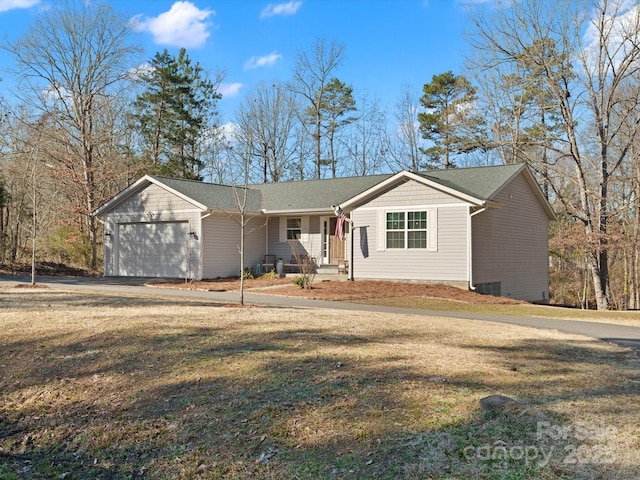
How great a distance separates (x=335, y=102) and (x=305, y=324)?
31.9 m

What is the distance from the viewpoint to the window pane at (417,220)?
18.6m

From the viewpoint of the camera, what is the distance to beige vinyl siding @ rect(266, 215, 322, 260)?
75.3ft

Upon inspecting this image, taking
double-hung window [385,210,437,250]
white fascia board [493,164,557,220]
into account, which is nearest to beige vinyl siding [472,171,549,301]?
white fascia board [493,164,557,220]

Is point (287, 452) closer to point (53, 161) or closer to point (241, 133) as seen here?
point (53, 161)

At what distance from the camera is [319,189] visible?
24469 millimetres

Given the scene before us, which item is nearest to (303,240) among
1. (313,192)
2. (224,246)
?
(313,192)

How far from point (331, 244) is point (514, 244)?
723 cm

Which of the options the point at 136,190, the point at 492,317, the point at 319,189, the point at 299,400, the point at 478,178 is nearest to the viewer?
the point at 299,400

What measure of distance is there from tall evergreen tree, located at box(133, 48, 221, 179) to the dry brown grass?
30.5 m

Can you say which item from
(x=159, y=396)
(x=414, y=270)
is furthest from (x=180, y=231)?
(x=159, y=396)

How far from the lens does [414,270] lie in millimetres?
18734

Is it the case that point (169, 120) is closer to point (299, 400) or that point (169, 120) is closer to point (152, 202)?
point (152, 202)

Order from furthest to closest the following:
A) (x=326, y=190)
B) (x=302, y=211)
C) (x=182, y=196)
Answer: (x=326, y=190) → (x=302, y=211) → (x=182, y=196)

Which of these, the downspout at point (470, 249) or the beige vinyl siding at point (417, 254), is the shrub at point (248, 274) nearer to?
the beige vinyl siding at point (417, 254)
